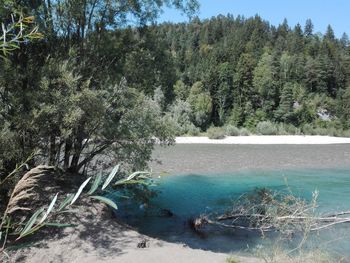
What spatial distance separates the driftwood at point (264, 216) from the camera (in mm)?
11344

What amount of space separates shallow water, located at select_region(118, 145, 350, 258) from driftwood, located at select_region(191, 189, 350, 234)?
17.4 inches

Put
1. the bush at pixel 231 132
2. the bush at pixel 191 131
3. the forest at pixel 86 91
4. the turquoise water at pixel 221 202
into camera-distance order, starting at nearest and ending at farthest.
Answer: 1. the forest at pixel 86 91
2. the turquoise water at pixel 221 202
3. the bush at pixel 191 131
4. the bush at pixel 231 132

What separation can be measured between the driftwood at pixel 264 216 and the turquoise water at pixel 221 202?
0.44m

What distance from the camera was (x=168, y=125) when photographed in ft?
46.8

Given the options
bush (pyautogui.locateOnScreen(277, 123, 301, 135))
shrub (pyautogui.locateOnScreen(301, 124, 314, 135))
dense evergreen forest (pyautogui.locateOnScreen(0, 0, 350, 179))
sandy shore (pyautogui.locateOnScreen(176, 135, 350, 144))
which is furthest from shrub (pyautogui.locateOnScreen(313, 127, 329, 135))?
dense evergreen forest (pyautogui.locateOnScreen(0, 0, 350, 179))

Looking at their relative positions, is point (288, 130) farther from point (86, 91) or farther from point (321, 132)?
point (86, 91)

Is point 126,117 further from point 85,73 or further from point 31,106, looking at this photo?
point 31,106

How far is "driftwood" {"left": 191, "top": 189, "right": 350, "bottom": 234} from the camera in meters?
11.3

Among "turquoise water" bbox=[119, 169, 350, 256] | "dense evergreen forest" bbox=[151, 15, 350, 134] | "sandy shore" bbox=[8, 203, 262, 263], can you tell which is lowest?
"turquoise water" bbox=[119, 169, 350, 256]

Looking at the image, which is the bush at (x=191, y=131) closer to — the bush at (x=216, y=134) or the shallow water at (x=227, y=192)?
the bush at (x=216, y=134)

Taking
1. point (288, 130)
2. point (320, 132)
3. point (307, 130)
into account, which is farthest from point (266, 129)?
point (320, 132)

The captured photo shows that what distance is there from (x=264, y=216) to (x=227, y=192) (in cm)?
809

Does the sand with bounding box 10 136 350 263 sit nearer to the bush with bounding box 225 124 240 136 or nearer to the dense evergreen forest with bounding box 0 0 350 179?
the dense evergreen forest with bounding box 0 0 350 179

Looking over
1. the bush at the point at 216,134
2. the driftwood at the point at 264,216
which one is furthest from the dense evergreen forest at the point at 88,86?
the bush at the point at 216,134
